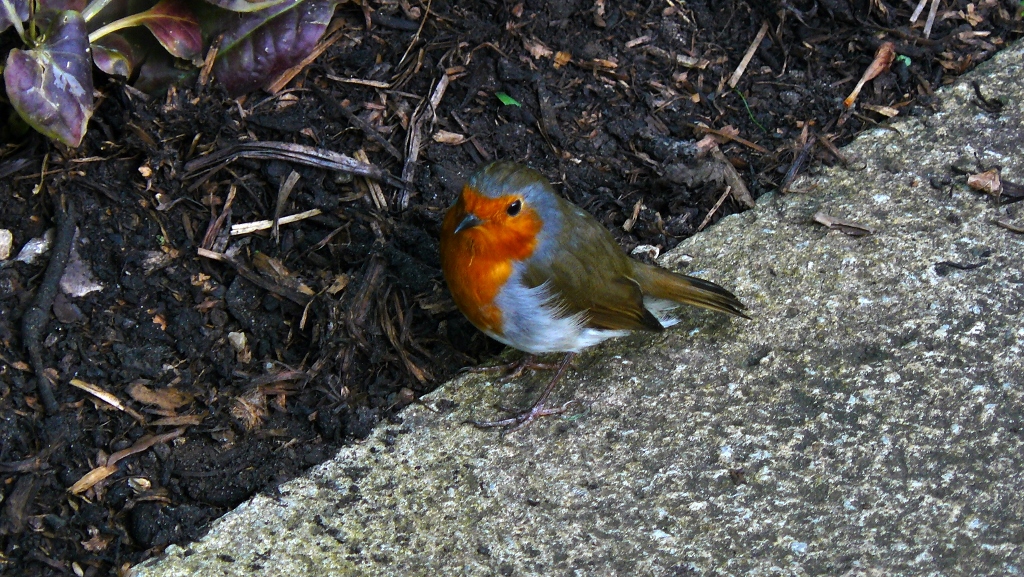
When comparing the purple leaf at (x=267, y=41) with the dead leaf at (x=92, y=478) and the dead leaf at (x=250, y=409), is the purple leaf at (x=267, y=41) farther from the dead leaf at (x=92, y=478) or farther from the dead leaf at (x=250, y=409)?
the dead leaf at (x=92, y=478)

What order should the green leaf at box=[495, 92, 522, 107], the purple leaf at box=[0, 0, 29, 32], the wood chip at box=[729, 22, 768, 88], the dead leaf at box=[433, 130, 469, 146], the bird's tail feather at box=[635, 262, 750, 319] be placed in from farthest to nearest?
the wood chip at box=[729, 22, 768, 88], the green leaf at box=[495, 92, 522, 107], the dead leaf at box=[433, 130, 469, 146], the bird's tail feather at box=[635, 262, 750, 319], the purple leaf at box=[0, 0, 29, 32]

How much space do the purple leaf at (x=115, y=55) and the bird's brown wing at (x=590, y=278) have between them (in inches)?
59.7

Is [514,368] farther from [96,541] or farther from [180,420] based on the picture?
[96,541]

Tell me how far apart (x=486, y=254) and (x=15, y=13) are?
1.58 meters

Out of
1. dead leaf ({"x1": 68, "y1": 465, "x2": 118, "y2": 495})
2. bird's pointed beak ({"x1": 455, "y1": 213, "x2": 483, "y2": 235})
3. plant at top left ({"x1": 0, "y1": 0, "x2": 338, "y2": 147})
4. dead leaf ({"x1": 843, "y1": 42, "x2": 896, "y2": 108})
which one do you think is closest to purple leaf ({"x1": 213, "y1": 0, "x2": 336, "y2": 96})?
plant at top left ({"x1": 0, "y1": 0, "x2": 338, "y2": 147})

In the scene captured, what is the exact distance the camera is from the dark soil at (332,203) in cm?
274

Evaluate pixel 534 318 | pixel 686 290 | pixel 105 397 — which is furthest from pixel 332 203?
pixel 686 290

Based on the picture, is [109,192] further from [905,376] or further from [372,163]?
[905,376]

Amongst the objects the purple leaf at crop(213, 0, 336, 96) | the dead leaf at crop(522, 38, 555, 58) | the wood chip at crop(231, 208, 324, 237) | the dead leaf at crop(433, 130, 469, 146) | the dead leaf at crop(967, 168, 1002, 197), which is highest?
the purple leaf at crop(213, 0, 336, 96)

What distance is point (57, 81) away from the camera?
2.80m

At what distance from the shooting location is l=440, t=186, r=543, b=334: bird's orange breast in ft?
9.96

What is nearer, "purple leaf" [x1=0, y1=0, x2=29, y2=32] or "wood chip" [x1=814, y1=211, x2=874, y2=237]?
"purple leaf" [x1=0, y1=0, x2=29, y2=32]

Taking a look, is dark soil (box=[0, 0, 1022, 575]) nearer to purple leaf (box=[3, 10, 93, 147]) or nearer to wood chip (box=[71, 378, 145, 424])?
wood chip (box=[71, 378, 145, 424])

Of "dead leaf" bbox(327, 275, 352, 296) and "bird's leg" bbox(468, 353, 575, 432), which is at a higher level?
"dead leaf" bbox(327, 275, 352, 296)
